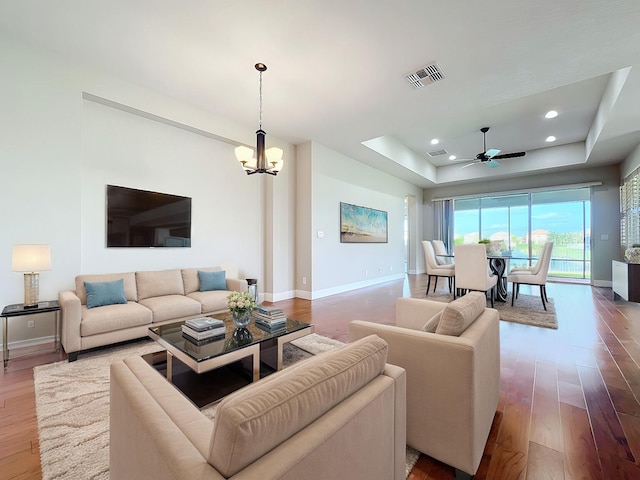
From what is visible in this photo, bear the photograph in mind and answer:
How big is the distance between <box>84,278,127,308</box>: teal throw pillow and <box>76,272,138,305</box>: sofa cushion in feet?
0.42

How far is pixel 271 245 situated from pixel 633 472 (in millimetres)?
4732

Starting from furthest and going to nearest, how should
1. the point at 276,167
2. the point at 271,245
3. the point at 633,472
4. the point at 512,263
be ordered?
the point at 512,263 → the point at 271,245 → the point at 276,167 → the point at 633,472

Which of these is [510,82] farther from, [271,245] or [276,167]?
[271,245]

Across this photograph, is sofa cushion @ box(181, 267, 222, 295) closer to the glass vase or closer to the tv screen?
the tv screen

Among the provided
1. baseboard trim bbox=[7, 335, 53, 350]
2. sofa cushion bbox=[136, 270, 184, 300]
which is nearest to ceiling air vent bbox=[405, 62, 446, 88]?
sofa cushion bbox=[136, 270, 184, 300]

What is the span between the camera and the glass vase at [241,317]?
2.36 metres

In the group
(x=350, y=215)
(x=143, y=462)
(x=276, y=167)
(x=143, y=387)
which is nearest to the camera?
(x=143, y=462)

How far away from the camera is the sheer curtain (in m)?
9.07

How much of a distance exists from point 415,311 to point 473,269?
9.69 feet

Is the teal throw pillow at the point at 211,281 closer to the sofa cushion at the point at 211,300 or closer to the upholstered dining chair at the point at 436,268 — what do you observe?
the sofa cushion at the point at 211,300

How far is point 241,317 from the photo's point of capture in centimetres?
238

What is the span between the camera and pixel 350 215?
636 centimetres

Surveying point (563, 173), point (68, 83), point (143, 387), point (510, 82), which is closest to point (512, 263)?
point (563, 173)

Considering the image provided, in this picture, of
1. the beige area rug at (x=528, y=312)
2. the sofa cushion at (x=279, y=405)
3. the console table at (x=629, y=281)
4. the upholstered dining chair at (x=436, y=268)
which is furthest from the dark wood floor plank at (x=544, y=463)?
the upholstered dining chair at (x=436, y=268)
